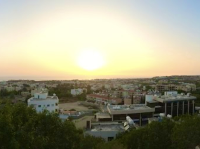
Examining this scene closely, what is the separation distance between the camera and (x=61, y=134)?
905 centimetres

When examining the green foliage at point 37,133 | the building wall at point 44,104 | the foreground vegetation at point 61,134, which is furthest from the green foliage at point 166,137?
the building wall at point 44,104

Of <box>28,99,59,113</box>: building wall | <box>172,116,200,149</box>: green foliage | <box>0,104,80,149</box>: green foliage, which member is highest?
<box>0,104,80,149</box>: green foliage

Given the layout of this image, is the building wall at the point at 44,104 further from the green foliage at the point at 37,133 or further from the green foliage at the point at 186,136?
the green foliage at the point at 186,136

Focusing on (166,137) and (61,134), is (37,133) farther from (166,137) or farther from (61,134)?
(166,137)

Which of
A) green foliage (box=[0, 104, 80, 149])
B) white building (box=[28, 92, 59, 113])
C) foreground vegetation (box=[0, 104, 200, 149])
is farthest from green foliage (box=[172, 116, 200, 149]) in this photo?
white building (box=[28, 92, 59, 113])

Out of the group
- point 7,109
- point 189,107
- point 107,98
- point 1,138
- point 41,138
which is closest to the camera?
point 1,138

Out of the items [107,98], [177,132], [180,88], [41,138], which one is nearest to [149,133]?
[177,132]

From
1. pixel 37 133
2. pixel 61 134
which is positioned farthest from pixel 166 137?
pixel 37 133

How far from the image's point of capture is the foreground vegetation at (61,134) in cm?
812

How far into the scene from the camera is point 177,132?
10.5 metres

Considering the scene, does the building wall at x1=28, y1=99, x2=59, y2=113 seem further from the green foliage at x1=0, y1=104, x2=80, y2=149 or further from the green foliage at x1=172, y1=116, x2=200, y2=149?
the green foliage at x1=172, y1=116, x2=200, y2=149

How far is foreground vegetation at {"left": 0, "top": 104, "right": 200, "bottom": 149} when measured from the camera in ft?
26.6

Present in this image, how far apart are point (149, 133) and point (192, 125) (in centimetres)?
218

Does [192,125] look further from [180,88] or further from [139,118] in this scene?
[180,88]
